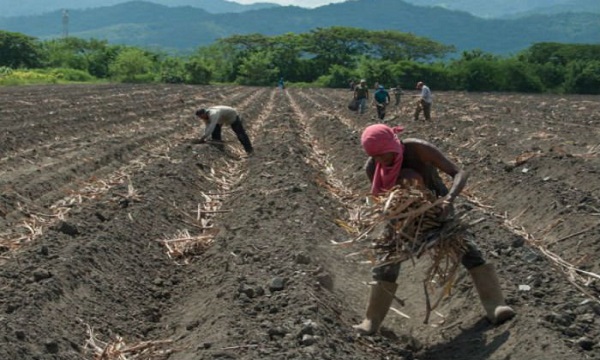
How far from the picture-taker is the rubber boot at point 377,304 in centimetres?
596

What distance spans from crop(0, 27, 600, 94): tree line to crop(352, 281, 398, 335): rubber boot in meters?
50.2

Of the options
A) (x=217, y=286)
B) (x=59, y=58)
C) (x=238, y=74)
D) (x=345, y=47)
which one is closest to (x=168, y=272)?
(x=217, y=286)

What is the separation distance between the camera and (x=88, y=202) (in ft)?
34.1

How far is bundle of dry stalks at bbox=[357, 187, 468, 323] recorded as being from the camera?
215 inches

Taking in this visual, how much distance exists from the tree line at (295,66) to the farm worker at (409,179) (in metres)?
50.2

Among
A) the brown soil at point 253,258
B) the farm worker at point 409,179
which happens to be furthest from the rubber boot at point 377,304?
the brown soil at point 253,258

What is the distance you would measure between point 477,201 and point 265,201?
3.16m

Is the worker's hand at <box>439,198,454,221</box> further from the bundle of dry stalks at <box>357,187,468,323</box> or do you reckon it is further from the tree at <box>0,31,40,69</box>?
the tree at <box>0,31,40,69</box>

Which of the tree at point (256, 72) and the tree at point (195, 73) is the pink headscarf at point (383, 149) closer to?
the tree at point (195, 73)

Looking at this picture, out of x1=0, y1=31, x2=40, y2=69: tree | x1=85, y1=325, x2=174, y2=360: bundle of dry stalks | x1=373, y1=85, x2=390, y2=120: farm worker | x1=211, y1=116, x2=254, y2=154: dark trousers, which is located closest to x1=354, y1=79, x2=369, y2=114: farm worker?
x1=373, y1=85, x2=390, y2=120: farm worker

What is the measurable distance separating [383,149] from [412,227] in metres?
0.58

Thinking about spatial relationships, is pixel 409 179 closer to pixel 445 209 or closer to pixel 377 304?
pixel 445 209

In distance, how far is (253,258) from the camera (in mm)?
7664

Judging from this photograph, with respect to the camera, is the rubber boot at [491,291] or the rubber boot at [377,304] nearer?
the rubber boot at [491,291]
